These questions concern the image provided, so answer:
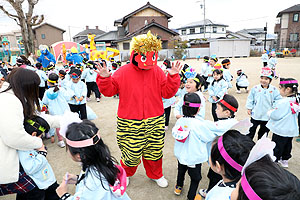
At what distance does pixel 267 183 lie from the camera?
807 millimetres

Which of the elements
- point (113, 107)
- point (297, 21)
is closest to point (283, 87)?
point (113, 107)

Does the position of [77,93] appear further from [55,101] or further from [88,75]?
[88,75]

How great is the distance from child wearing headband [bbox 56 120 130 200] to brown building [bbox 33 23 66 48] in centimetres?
3887

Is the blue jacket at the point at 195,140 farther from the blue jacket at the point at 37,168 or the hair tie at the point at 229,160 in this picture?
the blue jacket at the point at 37,168

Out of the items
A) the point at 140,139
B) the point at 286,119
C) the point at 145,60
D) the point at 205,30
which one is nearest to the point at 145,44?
the point at 145,60

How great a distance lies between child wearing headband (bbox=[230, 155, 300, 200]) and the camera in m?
0.77

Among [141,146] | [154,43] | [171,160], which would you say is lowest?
[171,160]

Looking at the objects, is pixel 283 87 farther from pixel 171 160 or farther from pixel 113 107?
pixel 113 107

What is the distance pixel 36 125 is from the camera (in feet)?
6.18

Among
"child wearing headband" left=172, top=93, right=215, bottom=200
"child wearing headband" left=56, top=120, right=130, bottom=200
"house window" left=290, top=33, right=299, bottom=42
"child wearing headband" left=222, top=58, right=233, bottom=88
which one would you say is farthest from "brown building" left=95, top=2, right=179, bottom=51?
"child wearing headband" left=56, top=120, right=130, bottom=200

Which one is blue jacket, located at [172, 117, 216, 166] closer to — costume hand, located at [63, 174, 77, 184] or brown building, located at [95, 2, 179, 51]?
costume hand, located at [63, 174, 77, 184]

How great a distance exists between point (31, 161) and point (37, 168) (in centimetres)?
9

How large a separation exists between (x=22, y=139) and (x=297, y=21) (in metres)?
41.1

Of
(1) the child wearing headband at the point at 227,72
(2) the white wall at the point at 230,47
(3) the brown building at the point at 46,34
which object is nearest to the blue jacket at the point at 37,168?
(1) the child wearing headband at the point at 227,72
